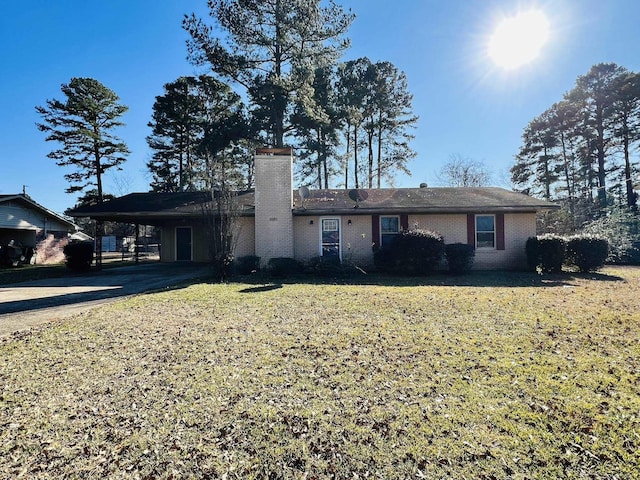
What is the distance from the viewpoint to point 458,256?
40.4 ft

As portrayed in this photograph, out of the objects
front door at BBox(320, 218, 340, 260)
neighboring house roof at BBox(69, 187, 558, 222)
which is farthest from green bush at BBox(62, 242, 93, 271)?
front door at BBox(320, 218, 340, 260)

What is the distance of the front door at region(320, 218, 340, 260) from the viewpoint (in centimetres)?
1391

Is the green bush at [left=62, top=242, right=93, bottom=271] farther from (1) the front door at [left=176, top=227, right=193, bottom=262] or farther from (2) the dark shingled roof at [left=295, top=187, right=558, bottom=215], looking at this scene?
(2) the dark shingled roof at [left=295, top=187, right=558, bottom=215]

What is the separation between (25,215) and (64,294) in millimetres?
15321

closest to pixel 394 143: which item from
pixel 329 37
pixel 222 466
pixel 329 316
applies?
pixel 329 37

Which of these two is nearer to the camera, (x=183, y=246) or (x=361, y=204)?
(x=361, y=204)

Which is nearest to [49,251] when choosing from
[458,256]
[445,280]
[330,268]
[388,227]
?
[330,268]

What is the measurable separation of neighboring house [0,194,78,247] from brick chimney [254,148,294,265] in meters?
16.2

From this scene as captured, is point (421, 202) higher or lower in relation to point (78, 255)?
higher

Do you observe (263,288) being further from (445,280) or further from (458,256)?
(458,256)

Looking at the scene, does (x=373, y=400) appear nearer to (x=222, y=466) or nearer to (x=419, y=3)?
(x=222, y=466)

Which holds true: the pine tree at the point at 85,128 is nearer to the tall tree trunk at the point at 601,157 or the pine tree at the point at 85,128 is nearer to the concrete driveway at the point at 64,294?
the concrete driveway at the point at 64,294

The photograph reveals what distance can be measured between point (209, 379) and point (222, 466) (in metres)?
1.50

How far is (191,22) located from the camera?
720 inches
